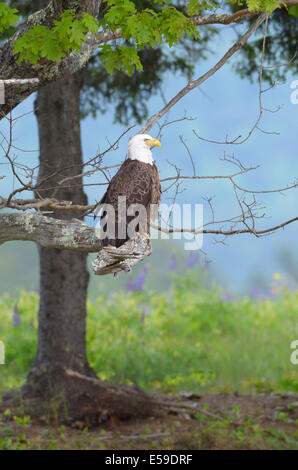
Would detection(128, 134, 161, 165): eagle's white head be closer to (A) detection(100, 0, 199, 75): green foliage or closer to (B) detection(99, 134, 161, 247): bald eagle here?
(B) detection(99, 134, 161, 247): bald eagle

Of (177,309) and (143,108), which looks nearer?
(143,108)

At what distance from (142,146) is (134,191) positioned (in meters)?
0.43

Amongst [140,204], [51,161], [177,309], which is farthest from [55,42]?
[177,309]

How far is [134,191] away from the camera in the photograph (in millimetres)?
3875

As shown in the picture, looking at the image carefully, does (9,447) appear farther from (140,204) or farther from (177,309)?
(177,309)

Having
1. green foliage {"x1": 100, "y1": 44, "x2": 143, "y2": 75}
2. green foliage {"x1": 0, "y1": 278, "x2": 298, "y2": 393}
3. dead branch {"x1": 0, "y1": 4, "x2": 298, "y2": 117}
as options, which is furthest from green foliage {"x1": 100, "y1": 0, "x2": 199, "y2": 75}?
green foliage {"x1": 0, "y1": 278, "x2": 298, "y2": 393}

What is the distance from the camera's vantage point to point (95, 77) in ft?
29.9

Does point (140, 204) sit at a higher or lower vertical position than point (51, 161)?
lower

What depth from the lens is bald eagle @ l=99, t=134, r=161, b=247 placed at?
3.80 m

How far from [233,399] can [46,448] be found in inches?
113

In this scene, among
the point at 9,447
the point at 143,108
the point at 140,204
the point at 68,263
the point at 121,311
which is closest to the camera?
the point at 140,204

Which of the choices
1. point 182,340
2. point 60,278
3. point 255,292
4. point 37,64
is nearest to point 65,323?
point 60,278

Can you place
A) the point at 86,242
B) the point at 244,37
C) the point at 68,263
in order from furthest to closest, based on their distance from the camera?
the point at 68,263 < the point at 244,37 < the point at 86,242

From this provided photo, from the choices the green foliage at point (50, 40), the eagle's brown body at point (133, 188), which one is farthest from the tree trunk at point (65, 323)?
the eagle's brown body at point (133, 188)
